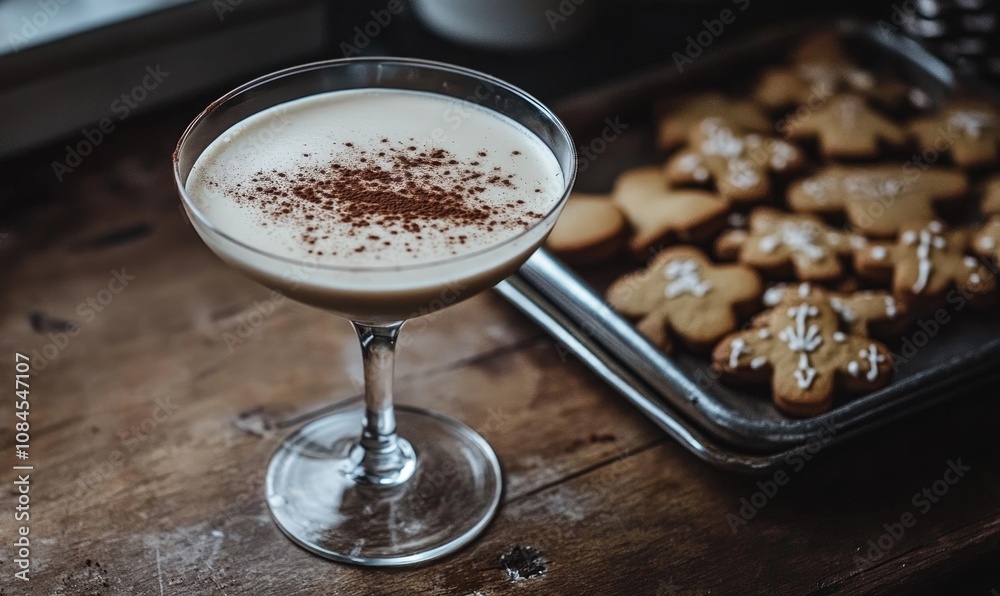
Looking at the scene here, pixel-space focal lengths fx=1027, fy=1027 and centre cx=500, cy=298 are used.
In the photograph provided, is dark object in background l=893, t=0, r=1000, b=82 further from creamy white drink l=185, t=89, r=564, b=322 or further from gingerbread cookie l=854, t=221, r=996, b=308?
creamy white drink l=185, t=89, r=564, b=322

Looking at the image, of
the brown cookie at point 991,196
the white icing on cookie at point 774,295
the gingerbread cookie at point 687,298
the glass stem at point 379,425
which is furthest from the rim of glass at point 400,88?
the brown cookie at point 991,196

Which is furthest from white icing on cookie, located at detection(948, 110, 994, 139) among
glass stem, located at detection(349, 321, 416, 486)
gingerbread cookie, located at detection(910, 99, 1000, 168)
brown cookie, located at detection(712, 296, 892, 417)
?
glass stem, located at detection(349, 321, 416, 486)

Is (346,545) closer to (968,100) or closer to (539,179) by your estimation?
(539,179)

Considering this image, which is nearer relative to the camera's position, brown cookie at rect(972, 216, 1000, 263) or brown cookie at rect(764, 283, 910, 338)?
brown cookie at rect(764, 283, 910, 338)

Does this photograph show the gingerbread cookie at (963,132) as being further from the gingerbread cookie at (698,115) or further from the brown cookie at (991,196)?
the gingerbread cookie at (698,115)

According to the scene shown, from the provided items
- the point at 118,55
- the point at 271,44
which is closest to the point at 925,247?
the point at 271,44

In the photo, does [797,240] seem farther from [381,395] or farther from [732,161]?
[381,395]
